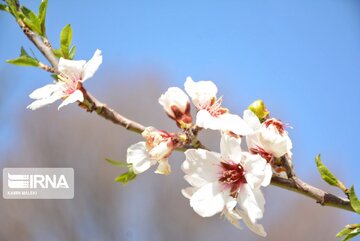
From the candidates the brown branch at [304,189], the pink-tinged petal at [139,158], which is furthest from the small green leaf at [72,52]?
the brown branch at [304,189]

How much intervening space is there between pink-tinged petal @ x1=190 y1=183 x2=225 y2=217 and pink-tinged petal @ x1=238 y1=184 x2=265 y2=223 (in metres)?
0.02

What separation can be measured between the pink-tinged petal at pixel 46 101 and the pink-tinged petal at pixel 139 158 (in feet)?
0.27

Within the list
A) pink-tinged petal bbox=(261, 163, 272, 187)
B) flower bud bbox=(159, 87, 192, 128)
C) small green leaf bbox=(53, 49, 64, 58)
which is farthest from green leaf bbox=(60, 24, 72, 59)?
pink-tinged petal bbox=(261, 163, 272, 187)

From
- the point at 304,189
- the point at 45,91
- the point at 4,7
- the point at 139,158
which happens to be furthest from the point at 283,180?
the point at 4,7

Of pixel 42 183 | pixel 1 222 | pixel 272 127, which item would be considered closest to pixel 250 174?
Answer: pixel 272 127

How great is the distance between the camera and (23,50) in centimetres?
44

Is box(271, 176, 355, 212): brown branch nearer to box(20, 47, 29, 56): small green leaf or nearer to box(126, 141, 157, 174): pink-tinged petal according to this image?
box(126, 141, 157, 174): pink-tinged petal

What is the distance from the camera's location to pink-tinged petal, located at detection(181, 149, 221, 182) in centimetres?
36

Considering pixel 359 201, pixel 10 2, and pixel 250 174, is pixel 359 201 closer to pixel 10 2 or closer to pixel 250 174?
pixel 250 174

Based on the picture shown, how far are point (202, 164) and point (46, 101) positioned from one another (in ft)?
0.49

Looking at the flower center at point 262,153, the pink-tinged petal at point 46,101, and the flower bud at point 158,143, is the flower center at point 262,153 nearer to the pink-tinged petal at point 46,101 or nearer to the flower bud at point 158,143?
the flower bud at point 158,143

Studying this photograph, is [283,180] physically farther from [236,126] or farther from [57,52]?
[57,52]

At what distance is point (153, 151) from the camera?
0.36 m

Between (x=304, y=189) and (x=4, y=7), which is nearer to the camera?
(x=304, y=189)
